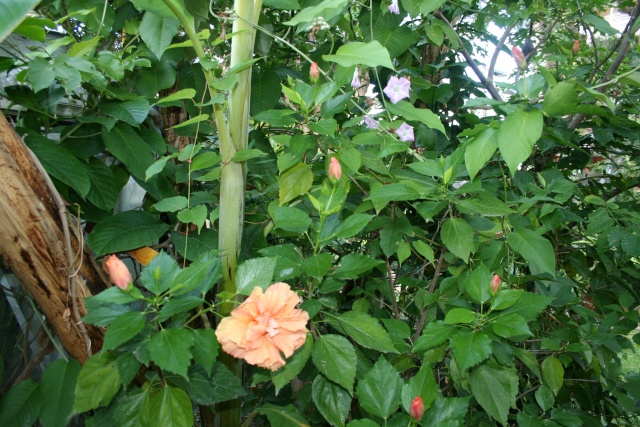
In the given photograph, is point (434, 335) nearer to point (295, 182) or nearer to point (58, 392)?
point (295, 182)

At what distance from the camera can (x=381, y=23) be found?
127 centimetres

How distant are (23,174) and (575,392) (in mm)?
1612

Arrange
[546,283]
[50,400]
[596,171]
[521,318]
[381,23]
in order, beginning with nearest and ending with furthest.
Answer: [521,318], [50,400], [381,23], [546,283], [596,171]

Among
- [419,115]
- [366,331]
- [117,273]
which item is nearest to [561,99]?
[419,115]

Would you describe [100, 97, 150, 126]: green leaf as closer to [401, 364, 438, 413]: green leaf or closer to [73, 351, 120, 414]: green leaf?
[73, 351, 120, 414]: green leaf

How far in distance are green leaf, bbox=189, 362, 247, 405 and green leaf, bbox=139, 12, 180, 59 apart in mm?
593

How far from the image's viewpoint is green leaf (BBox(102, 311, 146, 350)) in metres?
0.64

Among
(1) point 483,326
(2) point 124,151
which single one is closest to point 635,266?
(1) point 483,326

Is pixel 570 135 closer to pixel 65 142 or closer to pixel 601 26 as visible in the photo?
pixel 601 26

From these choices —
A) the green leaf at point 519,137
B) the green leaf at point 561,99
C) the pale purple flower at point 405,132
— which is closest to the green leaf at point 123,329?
the green leaf at point 519,137

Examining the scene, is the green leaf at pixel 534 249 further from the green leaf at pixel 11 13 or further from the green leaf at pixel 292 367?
the green leaf at pixel 11 13

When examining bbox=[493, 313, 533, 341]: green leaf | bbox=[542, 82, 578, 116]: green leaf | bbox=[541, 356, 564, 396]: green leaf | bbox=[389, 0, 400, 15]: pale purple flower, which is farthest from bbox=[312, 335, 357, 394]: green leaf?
bbox=[389, 0, 400, 15]: pale purple flower

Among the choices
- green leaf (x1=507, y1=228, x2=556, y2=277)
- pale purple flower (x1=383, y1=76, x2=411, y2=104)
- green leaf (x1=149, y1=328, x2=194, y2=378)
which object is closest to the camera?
green leaf (x1=149, y1=328, x2=194, y2=378)

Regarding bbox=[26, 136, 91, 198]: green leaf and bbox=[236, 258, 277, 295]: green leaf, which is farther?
bbox=[26, 136, 91, 198]: green leaf
